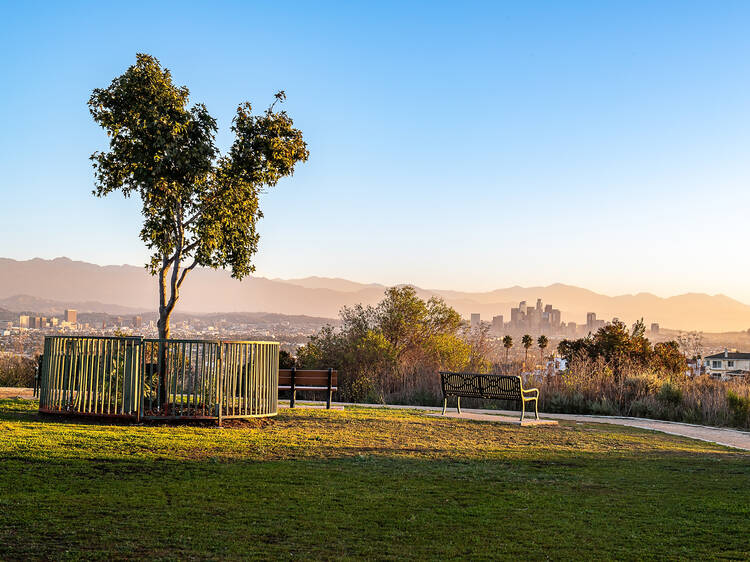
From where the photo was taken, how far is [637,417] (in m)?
17.9

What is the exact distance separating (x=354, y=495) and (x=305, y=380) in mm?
9798

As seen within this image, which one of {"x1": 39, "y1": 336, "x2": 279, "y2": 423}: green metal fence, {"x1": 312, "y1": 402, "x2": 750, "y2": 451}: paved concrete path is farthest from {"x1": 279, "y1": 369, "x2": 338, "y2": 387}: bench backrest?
{"x1": 39, "y1": 336, "x2": 279, "y2": 423}: green metal fence

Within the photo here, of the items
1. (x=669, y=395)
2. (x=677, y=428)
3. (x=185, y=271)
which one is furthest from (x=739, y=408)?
(x=185, y=271)

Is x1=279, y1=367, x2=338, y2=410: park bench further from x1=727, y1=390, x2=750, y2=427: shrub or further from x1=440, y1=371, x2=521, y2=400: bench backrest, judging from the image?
x1=727, y1=390, x2=750, y2=427: shrub

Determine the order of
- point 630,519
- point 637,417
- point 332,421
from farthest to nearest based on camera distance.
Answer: point 637,417 < point 332,421 < point 630,519

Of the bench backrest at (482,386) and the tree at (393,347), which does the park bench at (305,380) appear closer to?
the bench backrest at (482,386)

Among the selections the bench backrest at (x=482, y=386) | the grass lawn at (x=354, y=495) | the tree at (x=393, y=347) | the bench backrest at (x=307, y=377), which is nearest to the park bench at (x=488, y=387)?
the bench backrest at (x=482, y=386)

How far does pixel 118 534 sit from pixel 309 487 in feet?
7.92

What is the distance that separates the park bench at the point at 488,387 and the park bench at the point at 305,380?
107 inches

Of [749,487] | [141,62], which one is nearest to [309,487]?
[749,487]

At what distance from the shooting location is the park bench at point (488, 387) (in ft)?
49.1

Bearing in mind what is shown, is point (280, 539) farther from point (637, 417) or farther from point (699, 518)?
point (637, 417)

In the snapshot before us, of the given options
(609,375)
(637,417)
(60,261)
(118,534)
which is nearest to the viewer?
(118,534)

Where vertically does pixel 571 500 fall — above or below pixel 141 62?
below
